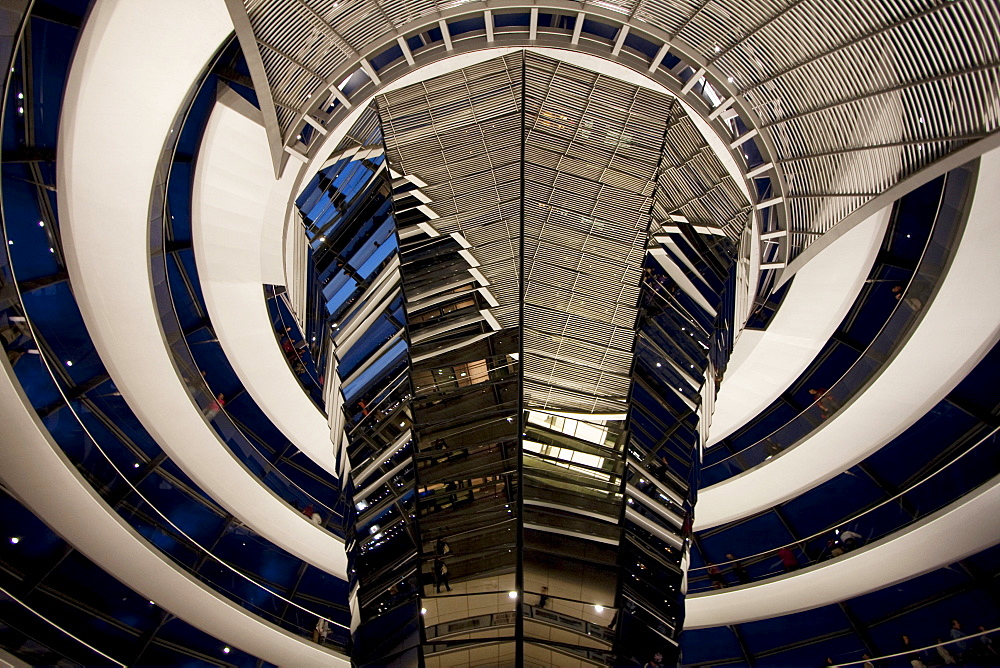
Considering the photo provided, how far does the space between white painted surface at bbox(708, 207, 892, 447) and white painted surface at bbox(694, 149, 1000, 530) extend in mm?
1487

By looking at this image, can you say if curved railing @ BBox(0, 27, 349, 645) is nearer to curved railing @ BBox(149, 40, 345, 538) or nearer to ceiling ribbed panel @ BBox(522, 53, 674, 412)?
curved railing @ BBox(149, 40, 345, 538)

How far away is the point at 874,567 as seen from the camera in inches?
567

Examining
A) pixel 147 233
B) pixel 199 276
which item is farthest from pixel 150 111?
pixel 199 276

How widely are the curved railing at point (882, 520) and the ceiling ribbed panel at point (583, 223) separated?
6982 millimetres

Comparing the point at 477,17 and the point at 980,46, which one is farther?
the point at 477,17

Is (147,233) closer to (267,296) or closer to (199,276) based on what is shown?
(199,276)

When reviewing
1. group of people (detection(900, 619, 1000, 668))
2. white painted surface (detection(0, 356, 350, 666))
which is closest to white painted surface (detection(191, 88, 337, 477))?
white painted surface (detection(0, 356, 350, 666))

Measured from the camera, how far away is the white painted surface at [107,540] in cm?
1168

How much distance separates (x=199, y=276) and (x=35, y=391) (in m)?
3.28

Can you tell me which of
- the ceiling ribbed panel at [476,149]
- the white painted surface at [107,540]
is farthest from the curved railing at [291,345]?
the ceiling ribbed panel at [476,149]

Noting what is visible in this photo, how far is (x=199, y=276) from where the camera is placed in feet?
45.2

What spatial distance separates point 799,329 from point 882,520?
384 cm

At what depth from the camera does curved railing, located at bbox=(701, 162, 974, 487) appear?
1150 cm

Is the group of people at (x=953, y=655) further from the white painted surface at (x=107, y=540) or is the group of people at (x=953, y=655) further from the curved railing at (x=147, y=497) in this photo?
the curved railing at (x=147, y=497)
